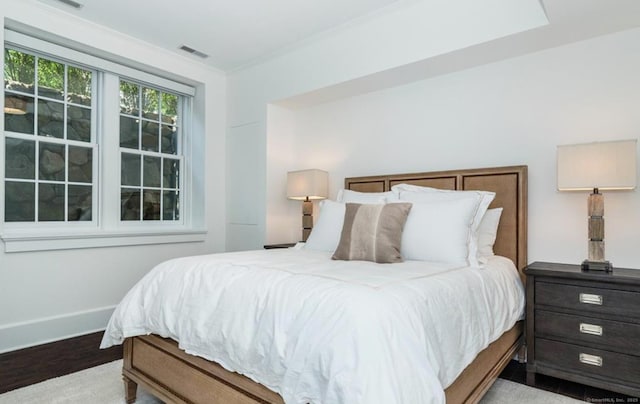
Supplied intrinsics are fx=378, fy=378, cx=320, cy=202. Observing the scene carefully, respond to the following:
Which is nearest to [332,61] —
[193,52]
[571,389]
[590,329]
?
[193,52]

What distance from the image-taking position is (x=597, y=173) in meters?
2.26

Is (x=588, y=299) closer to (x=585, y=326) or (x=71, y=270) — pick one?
(x=585, y=326)

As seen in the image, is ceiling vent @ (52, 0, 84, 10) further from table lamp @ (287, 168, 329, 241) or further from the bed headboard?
the bed headboard

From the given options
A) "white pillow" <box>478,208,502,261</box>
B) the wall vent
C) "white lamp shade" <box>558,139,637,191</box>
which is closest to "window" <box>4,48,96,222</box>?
the wall vent

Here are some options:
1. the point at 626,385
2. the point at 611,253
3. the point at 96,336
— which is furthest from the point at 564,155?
the point at 96,336

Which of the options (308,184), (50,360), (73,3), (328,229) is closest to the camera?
(50,360)

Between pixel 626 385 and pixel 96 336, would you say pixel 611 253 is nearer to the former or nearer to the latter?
pixel 626 385

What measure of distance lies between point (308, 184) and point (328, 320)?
254 centimetres

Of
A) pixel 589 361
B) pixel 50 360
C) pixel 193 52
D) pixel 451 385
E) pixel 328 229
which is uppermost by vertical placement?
pixel 193 52

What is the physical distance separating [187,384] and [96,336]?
2025 millimetres

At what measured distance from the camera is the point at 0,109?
9.49 ft

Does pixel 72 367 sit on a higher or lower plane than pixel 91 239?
lower

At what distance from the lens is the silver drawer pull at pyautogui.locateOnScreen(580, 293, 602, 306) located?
2123 millimetres

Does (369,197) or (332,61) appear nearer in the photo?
(369,197)
